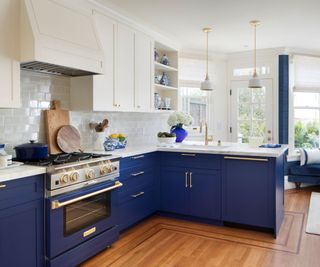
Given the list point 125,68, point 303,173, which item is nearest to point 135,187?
point 125,68

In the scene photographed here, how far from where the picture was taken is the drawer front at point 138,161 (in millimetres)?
3264

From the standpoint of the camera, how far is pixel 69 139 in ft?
10.7

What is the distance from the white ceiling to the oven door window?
6.94ft

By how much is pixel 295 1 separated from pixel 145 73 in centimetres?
200

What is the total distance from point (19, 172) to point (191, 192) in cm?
214

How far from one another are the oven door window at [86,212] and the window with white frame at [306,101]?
162 inches

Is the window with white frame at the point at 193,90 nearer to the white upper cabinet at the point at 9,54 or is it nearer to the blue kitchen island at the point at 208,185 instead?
the blue kitchen island at the point at 208,185

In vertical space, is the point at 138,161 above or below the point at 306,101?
below

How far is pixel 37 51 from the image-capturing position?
7.85ft

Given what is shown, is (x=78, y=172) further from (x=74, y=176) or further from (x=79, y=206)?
(x=79, y=206)

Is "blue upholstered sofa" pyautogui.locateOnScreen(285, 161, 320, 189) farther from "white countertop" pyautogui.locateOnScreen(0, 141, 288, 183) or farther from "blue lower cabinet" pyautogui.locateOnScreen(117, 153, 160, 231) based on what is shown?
"blue lower cabinet" pyautogui.locateOnScreen(117, 153, 160, 231)

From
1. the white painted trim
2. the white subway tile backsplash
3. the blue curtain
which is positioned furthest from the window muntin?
the white subway tile backsplash

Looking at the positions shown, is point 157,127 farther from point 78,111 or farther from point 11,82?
point 11,82

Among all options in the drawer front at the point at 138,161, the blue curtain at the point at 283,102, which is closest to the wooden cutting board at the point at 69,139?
the drawer front at the point at 138,161
